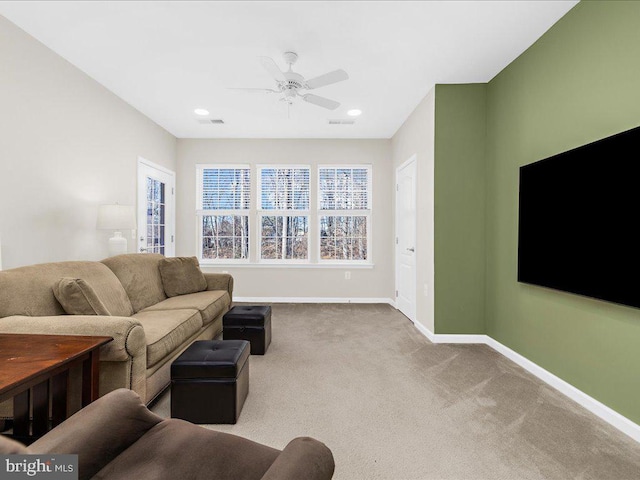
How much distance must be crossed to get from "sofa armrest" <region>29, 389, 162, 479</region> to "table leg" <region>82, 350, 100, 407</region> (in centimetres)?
70

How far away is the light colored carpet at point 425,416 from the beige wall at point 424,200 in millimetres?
614

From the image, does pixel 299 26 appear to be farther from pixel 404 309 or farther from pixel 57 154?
pixel 404 309

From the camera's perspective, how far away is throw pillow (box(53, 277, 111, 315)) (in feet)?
6.95

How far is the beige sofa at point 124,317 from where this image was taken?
185 cm

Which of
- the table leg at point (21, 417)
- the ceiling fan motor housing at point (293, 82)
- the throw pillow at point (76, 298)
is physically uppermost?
the ceiling fan motor housing at point (293, 82)

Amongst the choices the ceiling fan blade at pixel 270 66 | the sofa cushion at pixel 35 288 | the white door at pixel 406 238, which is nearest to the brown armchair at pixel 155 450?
the sofa cushion at pixel 35 288

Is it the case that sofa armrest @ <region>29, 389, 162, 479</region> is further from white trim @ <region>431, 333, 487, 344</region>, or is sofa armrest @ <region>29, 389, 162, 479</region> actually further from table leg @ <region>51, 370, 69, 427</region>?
white trim @ <region>431, 333, 487, 344</region>

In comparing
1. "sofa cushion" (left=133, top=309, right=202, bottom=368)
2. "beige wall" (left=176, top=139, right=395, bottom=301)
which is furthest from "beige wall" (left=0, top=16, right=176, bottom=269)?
"beige wall" (left=176, top=139, right=395, bottom=301)

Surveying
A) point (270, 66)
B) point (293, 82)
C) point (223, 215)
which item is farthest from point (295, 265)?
point (270, 66)

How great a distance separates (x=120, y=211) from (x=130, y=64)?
1423 mm

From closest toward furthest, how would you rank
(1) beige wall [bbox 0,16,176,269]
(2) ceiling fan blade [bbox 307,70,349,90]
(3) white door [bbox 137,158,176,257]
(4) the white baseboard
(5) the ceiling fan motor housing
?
(1) beige wall [bbox 0,16,176,269], (2) ceiling fan blade [bbox 307,70,349,90], (5) the ceiling fan motor housing, (3) white door [bbox 137,158,176,257], (4) the white baseboard

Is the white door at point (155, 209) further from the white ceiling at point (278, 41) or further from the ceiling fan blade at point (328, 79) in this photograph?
the ceiling fan blade at point (328, 79)

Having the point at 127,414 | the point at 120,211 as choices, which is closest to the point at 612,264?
the point at 127,414

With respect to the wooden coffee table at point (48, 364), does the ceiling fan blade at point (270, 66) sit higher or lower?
higher
